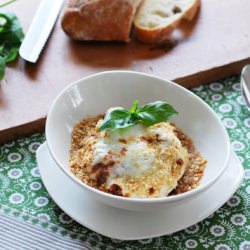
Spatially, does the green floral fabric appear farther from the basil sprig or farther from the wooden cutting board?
the basil sprig

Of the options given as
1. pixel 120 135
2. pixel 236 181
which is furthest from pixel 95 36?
pixel 236 181

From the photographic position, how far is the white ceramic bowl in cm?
183

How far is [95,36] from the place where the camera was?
2.45 meters

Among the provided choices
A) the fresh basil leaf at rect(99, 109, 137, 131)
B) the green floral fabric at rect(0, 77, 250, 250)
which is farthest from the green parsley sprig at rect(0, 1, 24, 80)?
the fresh basil leaf at rect(99, 109, 137, 131)

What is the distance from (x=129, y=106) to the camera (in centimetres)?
207

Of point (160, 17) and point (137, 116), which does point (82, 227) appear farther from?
point (160, 17)

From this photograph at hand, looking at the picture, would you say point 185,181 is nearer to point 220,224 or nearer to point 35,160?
point 220,224

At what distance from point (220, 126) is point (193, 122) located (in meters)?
0.13

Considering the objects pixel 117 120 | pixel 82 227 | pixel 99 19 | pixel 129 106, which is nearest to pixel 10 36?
pixel 99 19

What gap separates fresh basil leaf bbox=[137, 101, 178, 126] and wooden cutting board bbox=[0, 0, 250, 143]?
1.61 ft

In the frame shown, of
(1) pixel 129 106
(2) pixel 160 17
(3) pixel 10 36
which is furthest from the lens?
(2) pixel 160 17

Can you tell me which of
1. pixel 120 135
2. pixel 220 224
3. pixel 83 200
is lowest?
pixel 220 224

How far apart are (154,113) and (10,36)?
0.92m

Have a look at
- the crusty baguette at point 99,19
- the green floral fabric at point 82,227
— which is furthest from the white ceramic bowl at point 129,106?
the crusty baguette at point 99,19
